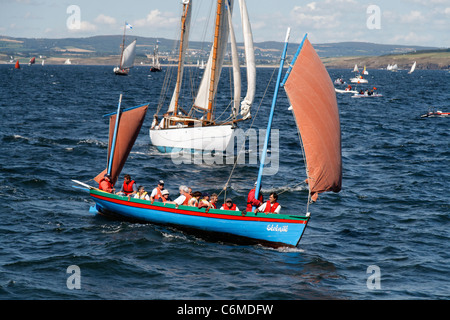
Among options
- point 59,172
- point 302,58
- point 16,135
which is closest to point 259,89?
point 16,135

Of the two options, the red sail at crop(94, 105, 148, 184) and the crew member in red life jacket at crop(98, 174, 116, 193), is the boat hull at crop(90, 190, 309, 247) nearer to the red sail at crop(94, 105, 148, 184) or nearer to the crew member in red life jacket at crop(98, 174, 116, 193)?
the crew member in red life jacket at crop(98, 174, 116, 193)

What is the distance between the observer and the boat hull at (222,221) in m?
25.0

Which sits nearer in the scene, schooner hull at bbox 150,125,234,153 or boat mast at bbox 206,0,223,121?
boat mast at bbox 206,0,223,121

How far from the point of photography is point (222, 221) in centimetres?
2597

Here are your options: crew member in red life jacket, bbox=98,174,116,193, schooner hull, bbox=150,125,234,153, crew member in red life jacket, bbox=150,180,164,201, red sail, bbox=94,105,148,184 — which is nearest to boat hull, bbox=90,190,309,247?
crew member in red life jacket, bbox=150,180,164,201

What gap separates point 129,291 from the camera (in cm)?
2092

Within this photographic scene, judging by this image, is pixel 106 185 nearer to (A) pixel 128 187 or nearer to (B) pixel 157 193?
(A) pixel 128 187

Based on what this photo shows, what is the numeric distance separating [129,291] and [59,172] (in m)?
21.9

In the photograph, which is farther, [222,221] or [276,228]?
[222,221]

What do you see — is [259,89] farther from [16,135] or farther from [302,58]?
[302,58]

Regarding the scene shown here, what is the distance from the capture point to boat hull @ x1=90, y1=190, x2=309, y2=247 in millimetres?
25000

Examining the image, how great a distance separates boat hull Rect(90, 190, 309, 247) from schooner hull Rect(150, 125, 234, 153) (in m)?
16.5

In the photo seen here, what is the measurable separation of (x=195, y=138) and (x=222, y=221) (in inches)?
793

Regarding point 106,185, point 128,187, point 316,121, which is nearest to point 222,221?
point 316,121
